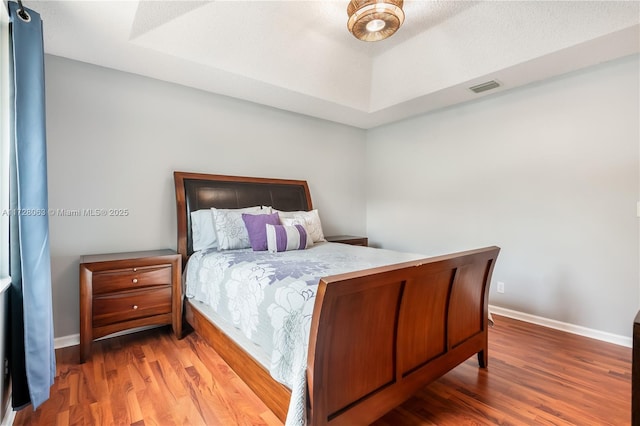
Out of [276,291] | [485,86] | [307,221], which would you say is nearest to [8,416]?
[276,291]

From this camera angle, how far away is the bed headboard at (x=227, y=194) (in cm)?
301

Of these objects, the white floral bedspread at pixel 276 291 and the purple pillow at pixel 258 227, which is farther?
the purple pillow at pixel 258 227

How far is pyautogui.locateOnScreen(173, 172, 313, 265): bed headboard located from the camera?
301 centimetres

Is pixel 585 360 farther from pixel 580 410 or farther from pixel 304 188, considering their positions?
pixel 304 188

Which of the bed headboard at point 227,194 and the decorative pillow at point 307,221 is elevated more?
the bed headboard at point 227,194

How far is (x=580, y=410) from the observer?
1.79m

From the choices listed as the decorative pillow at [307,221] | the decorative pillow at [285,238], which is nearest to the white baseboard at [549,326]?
the decorative pillow at [285,238]

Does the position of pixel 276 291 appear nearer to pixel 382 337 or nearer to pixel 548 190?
pixel 382 337

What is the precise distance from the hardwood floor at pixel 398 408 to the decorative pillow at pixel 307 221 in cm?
135

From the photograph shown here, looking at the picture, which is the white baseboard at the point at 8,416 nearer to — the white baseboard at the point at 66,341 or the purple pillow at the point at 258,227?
the white baseboard at the point at 66,341

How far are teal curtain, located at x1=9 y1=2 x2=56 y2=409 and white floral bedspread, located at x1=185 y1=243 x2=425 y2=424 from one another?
38.6 inches

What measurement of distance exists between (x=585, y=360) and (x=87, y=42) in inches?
176

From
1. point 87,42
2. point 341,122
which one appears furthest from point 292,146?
point 87,42

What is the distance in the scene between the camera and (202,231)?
294 cm
